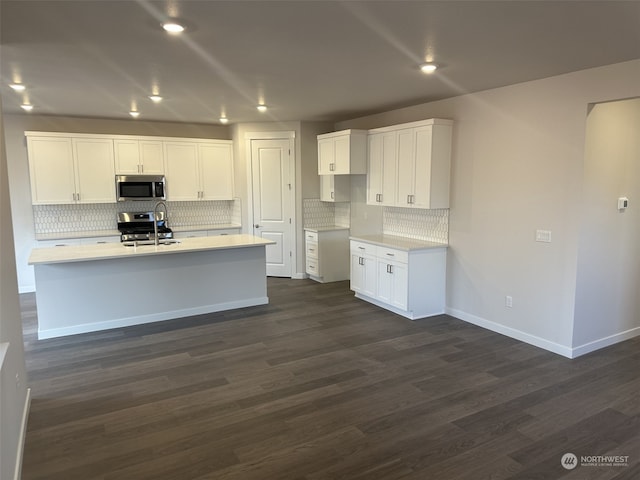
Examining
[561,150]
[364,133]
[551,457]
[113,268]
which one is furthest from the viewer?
[364,133]

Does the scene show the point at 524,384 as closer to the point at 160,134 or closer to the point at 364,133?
the point at 364,133

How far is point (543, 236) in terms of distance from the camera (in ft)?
14.1

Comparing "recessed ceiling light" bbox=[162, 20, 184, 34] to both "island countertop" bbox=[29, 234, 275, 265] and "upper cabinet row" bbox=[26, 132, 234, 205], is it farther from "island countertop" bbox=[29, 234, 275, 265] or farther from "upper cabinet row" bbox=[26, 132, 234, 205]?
"upper cabinet row" bbox=[26, 132, 234, 205]

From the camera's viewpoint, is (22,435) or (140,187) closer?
(22,435)

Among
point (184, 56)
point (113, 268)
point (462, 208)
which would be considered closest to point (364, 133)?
point (462, 208)

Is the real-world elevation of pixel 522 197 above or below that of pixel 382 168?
below

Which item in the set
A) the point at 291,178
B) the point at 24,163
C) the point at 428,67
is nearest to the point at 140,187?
the point at 24,163

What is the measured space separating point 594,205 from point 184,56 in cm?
382

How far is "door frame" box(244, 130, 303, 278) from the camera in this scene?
7.21 m

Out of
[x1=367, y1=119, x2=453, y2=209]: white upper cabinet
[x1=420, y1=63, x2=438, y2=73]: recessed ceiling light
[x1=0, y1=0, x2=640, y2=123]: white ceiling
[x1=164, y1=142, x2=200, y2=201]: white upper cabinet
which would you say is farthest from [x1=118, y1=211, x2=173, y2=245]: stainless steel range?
[x1=420, y1=63, x2=438, y2=73]: recessed ceiling light

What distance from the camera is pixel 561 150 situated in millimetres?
4074

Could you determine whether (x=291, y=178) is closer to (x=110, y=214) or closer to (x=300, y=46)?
(x=110, y=214)

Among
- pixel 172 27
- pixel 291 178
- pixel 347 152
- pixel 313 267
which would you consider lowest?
pixel 313 267

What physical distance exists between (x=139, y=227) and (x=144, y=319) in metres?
2.50
